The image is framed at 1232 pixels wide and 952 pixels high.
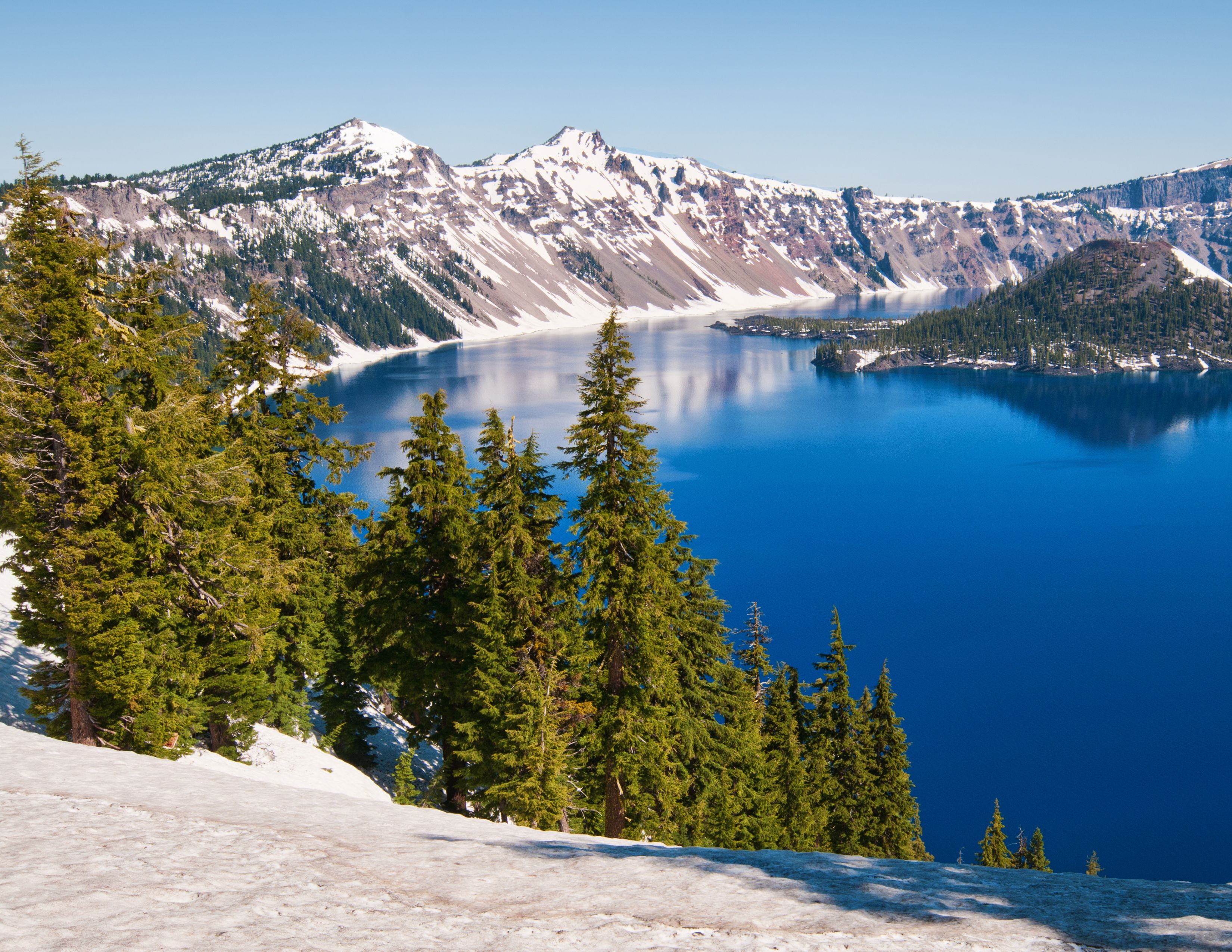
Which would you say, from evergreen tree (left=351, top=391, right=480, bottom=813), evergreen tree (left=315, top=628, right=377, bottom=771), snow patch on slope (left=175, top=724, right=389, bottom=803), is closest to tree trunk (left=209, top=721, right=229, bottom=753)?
snow patch on slope (left=175, top=724, right=389, bottom=803)

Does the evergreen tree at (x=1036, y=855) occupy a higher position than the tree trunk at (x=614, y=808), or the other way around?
the tree trunk at (x=614, y=808)

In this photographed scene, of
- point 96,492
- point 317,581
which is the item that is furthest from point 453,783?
point 96,492

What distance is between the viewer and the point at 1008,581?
71.4 meters

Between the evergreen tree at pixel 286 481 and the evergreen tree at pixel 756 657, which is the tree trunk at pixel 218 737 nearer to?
the evergreen tree at pixel 286 481

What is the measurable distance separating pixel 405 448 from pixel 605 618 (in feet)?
31.7

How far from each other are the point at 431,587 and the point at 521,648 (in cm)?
435

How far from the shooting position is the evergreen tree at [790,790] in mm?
32094

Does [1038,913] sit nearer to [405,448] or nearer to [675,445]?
[405,448]

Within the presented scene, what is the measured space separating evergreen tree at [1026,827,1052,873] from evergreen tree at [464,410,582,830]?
24453 millimetres

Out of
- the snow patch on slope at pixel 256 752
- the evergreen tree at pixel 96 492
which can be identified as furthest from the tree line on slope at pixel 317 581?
the snow patch on slope at pixel 256 752

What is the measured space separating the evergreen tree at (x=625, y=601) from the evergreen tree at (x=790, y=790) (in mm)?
10642

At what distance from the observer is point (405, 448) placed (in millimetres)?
26141

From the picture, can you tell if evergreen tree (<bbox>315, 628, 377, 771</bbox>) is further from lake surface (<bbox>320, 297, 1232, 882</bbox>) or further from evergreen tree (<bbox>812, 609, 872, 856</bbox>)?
lake surface (<bbox>320, 297, 1232, 882</bbox>)

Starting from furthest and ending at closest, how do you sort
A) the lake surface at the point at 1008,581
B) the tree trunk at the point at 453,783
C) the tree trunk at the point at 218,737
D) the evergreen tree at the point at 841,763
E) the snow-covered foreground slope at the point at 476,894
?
1. the lake surface at the point at 1008,581
2. the evergreen tree at the point at 841,763
3. the tree trunk at the point at 453,783
4. the tree trunk at the point at 218,737
5. the snow-covered foreground slope at the point at 476,894
